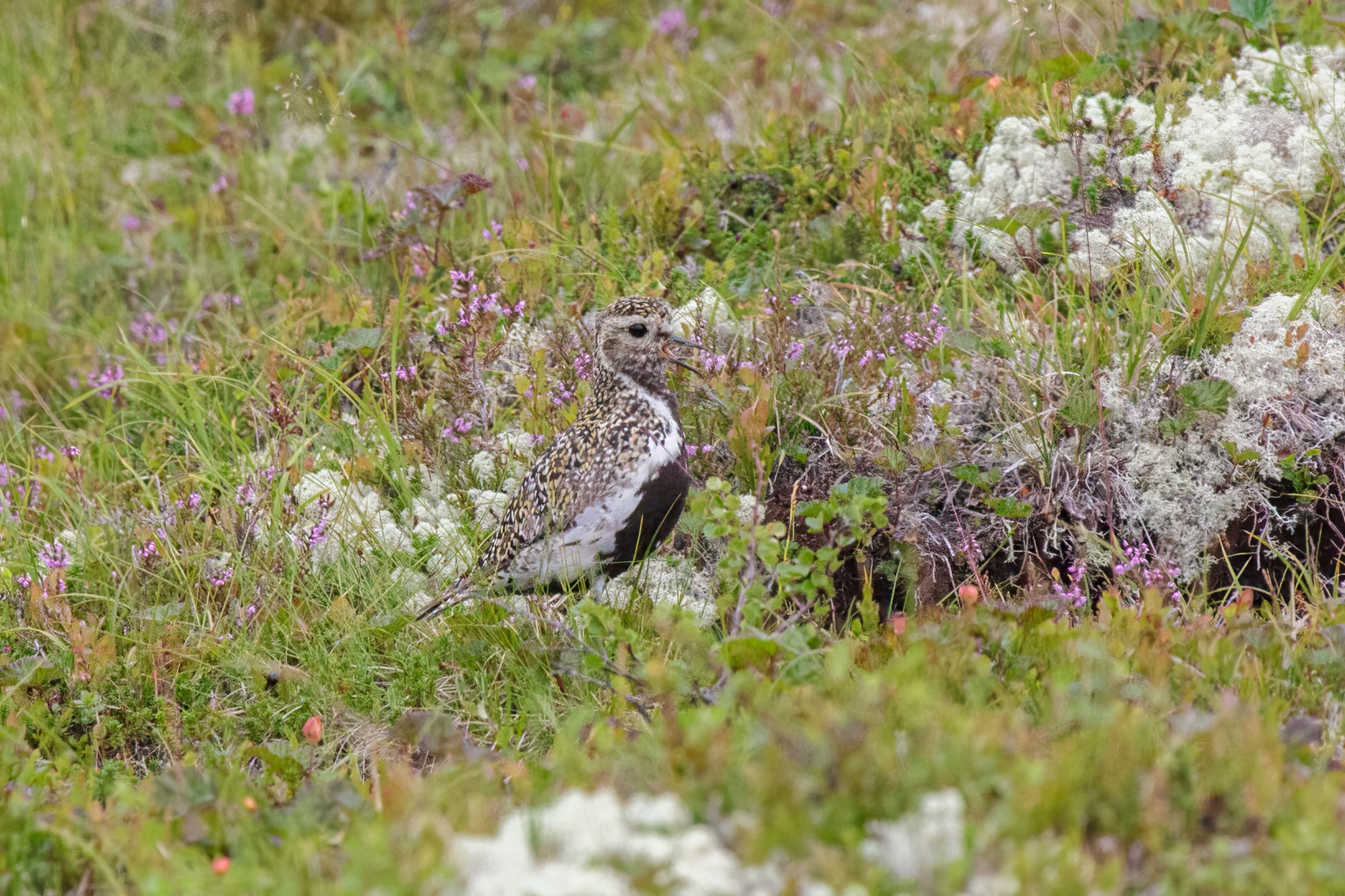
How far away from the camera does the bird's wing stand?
5156 mm

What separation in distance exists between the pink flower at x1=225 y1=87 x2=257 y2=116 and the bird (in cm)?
495

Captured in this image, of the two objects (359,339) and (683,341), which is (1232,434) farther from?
(359,339)

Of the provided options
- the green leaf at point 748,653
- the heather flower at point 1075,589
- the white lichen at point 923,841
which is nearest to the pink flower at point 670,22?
the heather flower at point 1075,589

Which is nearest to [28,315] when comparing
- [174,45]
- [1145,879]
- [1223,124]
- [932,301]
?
[174,45]

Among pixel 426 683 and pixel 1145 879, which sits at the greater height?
pixel 1145 879

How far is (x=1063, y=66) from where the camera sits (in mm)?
6969

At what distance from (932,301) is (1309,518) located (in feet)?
6.45

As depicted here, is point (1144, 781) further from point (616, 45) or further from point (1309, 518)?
point (616, 45)

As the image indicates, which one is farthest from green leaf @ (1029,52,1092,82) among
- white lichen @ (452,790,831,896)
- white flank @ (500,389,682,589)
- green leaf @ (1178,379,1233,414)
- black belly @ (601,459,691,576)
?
white lichen @ (452,790,831,896)

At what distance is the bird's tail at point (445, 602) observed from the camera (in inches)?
207

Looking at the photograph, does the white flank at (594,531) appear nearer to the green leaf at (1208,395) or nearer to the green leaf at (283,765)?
the green leaf at (283,765)

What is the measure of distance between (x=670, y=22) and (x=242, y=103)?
321cm

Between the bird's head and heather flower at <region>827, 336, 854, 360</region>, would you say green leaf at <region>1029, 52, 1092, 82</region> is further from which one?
the bird's head

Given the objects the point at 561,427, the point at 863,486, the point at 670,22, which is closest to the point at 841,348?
the point at 863,486
